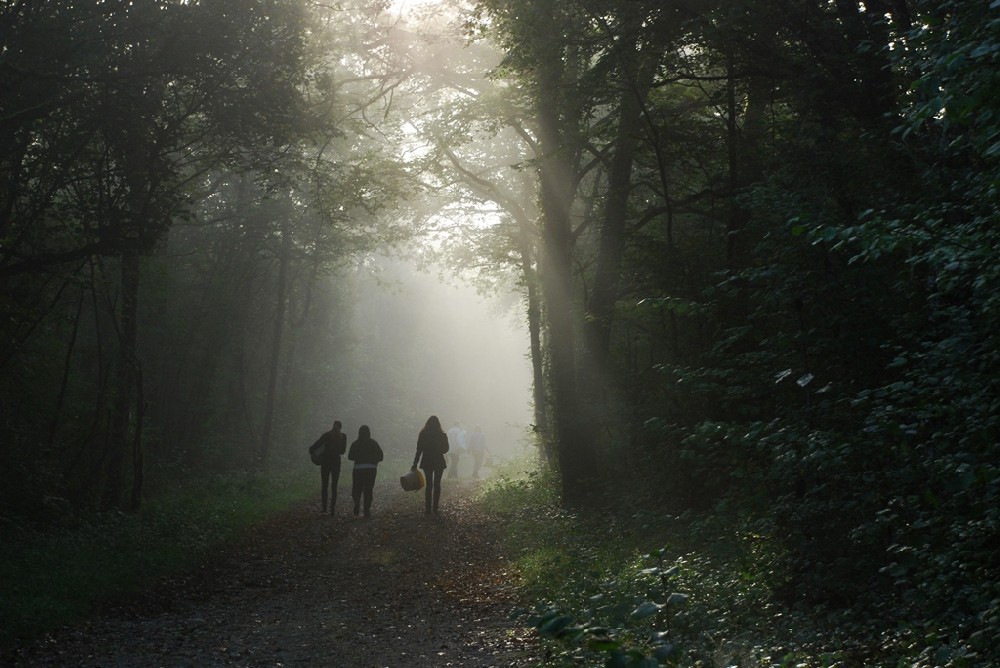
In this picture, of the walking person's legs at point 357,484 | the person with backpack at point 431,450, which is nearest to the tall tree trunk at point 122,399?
the walking person's legs at point 357,484

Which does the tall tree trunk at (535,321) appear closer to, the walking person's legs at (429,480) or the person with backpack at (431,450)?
the walking person's legs at (429,480)

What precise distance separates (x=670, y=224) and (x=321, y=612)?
22.0 feet

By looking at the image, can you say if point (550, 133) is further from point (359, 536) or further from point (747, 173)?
point (359, 536)

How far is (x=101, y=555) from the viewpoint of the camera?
1136 cm

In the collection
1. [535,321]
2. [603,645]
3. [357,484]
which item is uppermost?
[535,321]

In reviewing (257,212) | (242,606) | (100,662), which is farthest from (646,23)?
(257,212)

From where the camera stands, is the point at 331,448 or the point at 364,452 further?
the point at 331,448

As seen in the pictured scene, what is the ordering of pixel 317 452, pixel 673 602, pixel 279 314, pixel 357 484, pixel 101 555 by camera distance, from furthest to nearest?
1. pixel 279 314
2. pixel 317 452
3. pixel 357 484
4. pixel 101 555
5. pixel 673 602

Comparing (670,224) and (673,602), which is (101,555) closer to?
(670,224)

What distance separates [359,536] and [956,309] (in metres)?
11.7

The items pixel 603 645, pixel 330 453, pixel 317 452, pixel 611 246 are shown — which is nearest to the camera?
pixel 603 645

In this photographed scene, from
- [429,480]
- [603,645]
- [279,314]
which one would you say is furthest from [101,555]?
[279,314]

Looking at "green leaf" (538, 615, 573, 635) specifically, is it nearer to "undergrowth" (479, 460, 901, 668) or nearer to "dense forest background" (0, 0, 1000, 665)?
"undergrowth" (479, 460, 901, 668)

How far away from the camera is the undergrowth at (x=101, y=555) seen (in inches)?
335
